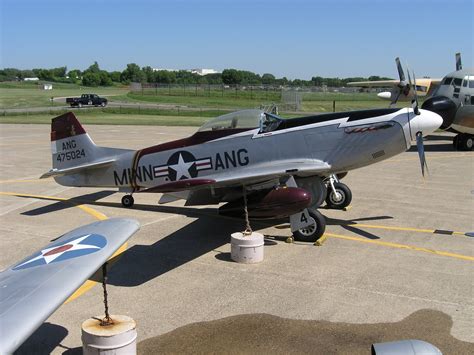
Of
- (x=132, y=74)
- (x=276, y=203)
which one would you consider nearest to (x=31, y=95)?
(x=276, y=203)

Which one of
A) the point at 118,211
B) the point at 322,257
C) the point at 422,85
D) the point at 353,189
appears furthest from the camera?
the point at 422,85

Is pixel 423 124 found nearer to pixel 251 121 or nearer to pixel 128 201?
pixel 251 121

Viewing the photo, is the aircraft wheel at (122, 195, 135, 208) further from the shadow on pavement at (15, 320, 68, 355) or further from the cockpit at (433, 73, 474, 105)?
the cockpit at (433, 73, 474, 105)

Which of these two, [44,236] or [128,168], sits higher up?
[128,168]

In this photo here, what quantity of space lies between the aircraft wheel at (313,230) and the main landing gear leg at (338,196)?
2638 mm

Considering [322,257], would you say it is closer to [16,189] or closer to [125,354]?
[125,354]

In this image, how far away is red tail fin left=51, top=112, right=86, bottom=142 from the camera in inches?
457

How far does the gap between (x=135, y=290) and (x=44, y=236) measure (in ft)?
11.6

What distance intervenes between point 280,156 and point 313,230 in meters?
1.57

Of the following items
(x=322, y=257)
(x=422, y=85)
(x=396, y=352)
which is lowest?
(x=322, y=257)

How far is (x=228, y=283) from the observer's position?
7.11m

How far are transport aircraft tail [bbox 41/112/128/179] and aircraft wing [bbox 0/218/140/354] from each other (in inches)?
245

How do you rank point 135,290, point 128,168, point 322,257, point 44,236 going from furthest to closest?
point 128,168 < point 44,236 < point 322,257 < point 135,290

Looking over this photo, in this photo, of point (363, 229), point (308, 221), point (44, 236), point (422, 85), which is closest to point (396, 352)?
point (308, 221)
